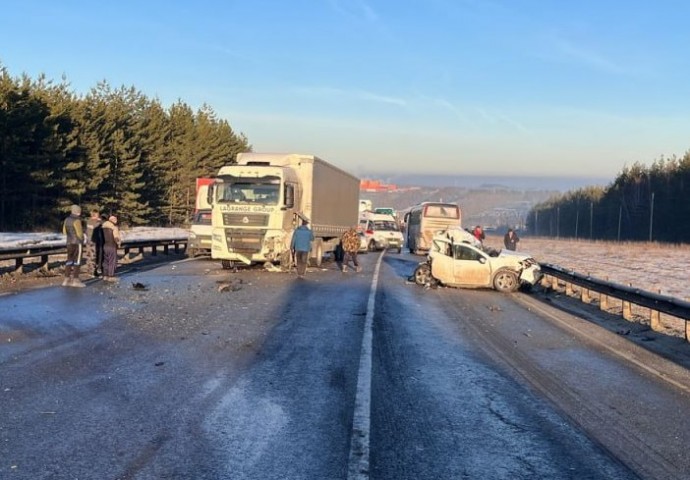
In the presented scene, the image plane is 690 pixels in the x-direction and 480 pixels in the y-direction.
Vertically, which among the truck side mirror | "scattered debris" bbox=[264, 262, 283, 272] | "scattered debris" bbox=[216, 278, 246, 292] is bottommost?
"scattered debris" bbox=[216, 278, 246, 292]

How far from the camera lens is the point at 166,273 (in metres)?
19.9

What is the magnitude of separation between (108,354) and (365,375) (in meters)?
3.16

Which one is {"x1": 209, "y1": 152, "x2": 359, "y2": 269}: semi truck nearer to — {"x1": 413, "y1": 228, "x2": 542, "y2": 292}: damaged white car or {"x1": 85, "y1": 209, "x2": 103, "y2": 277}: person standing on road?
{"x1": 85, "y1": 209, "x2": 103, "y2": 277}: person standing on road

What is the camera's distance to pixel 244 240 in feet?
66.6

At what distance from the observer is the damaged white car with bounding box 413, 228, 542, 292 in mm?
18141

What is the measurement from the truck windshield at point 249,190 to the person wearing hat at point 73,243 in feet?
18.2

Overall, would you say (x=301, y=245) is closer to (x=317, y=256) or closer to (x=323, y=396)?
(x=317, y=256)

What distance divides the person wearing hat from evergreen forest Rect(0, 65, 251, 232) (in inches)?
881

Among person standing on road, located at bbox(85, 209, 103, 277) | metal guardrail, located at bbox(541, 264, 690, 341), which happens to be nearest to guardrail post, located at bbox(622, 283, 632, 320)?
metal guardrail, located at bbox(541, 264, 690, 341)

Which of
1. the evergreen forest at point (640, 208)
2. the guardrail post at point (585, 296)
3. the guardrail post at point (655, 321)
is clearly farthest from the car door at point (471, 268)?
the evergreen forest at point (640, 208)

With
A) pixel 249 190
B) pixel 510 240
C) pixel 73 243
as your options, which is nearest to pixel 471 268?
pixel 249 190

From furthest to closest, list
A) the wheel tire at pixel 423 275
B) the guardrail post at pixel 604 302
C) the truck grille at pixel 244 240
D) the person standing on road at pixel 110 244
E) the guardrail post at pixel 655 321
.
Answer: the truck grille at pixel 244 240 < the wheel tire at pixel 423 275 < the person standing on road at pixel 110 244 < the guardrail post at pixel 604 302 < the guardrail post at pixel 655 321

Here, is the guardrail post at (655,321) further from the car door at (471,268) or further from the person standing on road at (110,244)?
the person standing on road at (110,244)

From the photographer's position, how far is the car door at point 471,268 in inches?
717
